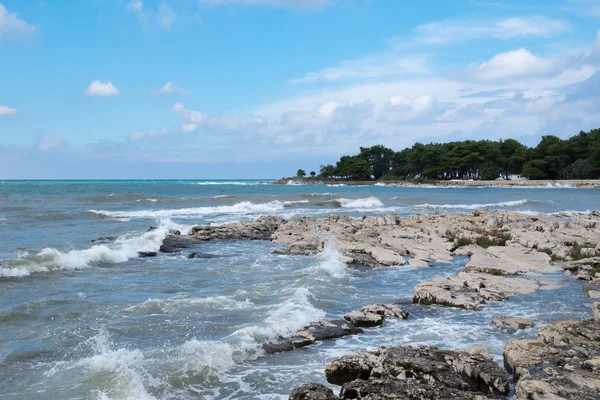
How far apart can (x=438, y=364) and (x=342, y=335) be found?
7.86 ft

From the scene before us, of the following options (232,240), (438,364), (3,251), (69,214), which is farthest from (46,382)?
(69,214)

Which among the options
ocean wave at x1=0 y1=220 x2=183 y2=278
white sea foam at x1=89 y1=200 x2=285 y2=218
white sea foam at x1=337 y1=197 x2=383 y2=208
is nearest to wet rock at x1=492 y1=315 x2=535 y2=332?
ocean wave at x1=0 y1=220 x2=183 y2=278

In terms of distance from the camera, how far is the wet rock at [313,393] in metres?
5.50

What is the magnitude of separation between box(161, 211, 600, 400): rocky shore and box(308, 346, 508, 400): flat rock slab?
0.04 ft

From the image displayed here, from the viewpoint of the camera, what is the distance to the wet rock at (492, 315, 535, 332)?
8703mm

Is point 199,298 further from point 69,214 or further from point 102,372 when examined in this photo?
point 69,214

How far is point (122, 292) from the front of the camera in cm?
1199

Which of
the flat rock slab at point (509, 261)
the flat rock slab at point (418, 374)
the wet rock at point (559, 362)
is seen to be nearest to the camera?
the wet rock at point (559, 362)

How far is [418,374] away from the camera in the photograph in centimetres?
618

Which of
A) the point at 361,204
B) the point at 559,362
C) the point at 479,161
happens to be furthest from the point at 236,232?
the point at 479,161

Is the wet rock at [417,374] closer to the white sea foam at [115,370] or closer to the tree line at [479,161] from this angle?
the white sea foam at [115,370]

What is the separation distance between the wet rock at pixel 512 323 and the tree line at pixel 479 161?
87.9 meters

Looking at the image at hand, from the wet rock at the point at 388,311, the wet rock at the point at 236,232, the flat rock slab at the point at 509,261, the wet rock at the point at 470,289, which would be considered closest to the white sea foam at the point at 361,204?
the wet rock at the point at 236,232

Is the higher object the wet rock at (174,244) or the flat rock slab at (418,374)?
the flat rock slab at (418,374)
